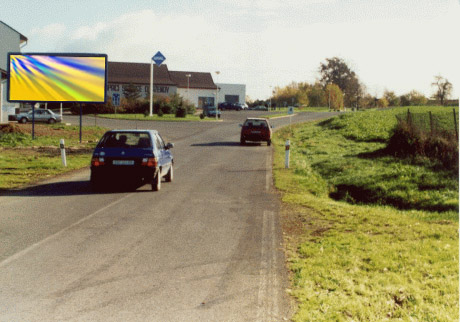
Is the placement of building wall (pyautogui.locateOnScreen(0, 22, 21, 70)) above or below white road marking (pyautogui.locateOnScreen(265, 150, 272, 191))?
above

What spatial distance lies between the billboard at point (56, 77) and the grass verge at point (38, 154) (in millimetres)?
2492

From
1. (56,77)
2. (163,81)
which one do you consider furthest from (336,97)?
(56,77)

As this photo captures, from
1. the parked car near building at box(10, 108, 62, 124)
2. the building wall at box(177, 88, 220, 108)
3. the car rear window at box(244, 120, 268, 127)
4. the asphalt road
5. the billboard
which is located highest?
the building wall at box(177, 88, 220, 108)

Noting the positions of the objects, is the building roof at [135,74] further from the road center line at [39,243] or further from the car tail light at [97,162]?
the road center line at [39,243]

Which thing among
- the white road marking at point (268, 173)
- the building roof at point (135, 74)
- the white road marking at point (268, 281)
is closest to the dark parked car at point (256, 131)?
the white road marking at point (268, 173)

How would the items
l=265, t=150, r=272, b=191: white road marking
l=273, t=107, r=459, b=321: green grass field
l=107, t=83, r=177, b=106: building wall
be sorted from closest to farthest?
1. l=273, t=107, r=459, b=321: green grass field
2. l=265, t=150, r=272, b=191: white road marking
3. l=107, t=83, r=177, b=106: building wall

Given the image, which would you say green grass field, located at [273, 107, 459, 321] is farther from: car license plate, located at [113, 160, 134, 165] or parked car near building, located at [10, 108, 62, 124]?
parked car near building, located at [10, 108, 62, 124]

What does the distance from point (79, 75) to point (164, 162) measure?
2081 centimetres

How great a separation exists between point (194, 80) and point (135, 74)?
12.8 metres

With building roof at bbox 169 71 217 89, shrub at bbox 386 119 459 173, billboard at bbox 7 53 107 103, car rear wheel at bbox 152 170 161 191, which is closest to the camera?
car rear wheel at bbox 152 170 161 191

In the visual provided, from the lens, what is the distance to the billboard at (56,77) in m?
33.4

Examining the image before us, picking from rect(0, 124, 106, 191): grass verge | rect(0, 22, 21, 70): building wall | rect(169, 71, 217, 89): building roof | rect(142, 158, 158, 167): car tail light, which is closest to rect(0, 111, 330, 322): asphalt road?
rect(142, 158, 158, 167): car tail light

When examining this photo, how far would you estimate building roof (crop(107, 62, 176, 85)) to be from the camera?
9744cm

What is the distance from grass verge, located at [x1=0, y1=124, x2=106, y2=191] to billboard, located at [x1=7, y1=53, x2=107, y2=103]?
2492 millimetres
